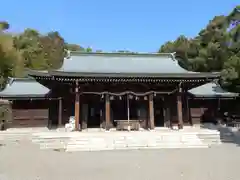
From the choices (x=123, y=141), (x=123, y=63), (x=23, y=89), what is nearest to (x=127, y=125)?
(x=123, y=141)

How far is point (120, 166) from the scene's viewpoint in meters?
8.41

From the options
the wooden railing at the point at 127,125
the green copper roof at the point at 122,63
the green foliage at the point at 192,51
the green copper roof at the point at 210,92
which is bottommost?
the wooden railing at the point at 127,125

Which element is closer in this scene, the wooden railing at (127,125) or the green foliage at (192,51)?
the green foliage at (192,51)

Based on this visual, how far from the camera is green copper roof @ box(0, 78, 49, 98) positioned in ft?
65.6

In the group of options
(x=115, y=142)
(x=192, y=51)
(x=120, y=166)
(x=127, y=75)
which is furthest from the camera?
(x=192, y=51)

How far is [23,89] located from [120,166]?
1601cm

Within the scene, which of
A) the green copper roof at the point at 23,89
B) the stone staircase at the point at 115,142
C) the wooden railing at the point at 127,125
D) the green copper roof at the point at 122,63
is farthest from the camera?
the green copper roof at the point at 23,89

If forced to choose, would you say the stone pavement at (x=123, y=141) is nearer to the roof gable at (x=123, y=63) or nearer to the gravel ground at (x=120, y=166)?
the gravel ground at (x=120, y=166)

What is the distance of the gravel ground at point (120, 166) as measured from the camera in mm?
7062

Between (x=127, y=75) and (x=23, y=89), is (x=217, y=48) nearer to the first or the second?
(x=127, y=75)

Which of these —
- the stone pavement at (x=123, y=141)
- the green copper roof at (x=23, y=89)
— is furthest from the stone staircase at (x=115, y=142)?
the green copper roof at (x=23, y=89)

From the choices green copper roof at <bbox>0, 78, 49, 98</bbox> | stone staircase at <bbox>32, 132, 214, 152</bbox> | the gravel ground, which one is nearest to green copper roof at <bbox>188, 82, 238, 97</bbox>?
stone staircase at <bbox>32, 132, 214, 152</bbox>

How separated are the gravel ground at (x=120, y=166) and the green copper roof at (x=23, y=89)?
31.6 feet

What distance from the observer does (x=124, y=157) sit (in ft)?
33.0
